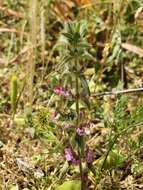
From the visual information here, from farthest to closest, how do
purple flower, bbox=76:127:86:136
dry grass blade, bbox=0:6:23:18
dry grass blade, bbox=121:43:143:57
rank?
1. dry grass blade, bbox=0:6:23:18
2. dry grass blade, bbox=121:43:143:57
3. purple flower, bbox=76:127:86:136

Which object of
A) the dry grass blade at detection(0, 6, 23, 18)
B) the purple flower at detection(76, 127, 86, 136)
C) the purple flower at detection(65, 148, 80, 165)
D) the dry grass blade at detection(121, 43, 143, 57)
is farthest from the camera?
the dry grass blade at detection(0, 6, 23, 18)

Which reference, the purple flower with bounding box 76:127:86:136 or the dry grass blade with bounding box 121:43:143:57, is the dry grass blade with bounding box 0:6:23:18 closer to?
the dry grass blade with bounding box 121:43:143:57

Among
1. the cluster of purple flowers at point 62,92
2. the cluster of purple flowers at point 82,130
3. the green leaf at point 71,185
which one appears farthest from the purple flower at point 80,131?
the green leaf at point 71,185

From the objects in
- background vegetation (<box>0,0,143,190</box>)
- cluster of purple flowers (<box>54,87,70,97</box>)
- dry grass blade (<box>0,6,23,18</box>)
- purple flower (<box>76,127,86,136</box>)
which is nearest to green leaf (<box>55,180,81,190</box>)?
background vegetation (<box>0,0,143,190</box>)

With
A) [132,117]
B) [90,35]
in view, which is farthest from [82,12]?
[132,117]

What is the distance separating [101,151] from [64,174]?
0.86 feet

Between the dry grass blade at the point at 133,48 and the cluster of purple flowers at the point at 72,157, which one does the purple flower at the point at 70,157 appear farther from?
the dry grass blade at the point at 133,48

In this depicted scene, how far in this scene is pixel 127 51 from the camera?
2.76m

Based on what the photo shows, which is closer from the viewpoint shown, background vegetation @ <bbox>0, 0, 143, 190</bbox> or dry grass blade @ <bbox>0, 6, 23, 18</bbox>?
background vegetation @ <bbox>0, 0, 143, 190</bbox>

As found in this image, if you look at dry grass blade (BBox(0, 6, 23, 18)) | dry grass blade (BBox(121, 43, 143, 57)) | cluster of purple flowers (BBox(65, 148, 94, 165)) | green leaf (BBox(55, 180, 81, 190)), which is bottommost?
green leaf (BBox(55, 180, 81, 190))

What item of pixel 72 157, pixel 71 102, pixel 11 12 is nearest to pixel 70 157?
pixel 72 157

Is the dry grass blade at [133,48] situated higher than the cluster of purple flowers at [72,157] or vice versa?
the dry grass blade at [133,48]

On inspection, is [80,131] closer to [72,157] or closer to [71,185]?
[72,157]

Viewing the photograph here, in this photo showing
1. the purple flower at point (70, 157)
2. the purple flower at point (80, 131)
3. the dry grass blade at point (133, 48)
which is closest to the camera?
the purple flower at point (80, 131)
